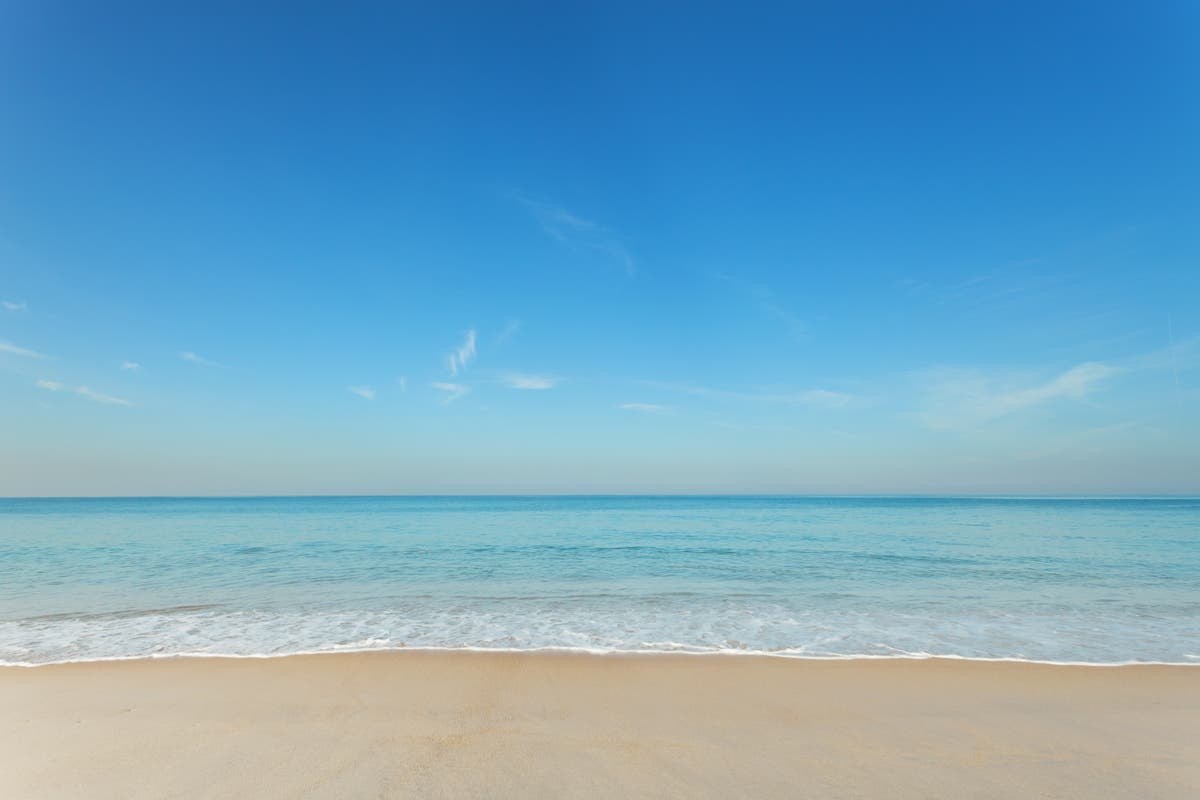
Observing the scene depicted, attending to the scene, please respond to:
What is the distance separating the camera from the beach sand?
4.47 metres

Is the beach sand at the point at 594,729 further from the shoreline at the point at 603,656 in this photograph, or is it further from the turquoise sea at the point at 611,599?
the turquoise sea at the point at 611,599

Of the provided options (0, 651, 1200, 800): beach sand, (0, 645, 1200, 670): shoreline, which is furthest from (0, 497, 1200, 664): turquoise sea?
(0, 651, 1200, 800): beach sand

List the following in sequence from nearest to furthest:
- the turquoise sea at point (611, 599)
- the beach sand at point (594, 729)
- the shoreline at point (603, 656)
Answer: the beach sand at point (594, 729)
the shoreline at point (603, 656)
the turquoise sea at point (611, 599)

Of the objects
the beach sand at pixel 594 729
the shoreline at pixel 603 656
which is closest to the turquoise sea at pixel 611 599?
the shoreline at pixel 603 656

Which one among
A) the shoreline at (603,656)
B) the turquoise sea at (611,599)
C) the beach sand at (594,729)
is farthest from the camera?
the turquoise sea at (611,599)

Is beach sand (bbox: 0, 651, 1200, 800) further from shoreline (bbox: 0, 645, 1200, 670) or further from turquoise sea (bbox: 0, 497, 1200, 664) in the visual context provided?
turquoise sea (bbox: 0, 497, 1200, 664)

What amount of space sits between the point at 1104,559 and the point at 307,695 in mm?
22923

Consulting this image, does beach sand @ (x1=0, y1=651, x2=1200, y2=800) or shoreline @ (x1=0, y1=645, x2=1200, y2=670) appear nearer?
beach sand @ (x1=0, y1=651, x2=1200, y2=800)

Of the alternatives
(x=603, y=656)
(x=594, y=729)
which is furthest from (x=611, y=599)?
(x=594, y=729)

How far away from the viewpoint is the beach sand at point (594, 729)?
4469 millimetres

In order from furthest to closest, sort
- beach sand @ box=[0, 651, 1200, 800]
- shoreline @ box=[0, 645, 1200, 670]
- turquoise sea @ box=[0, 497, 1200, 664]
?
turquoise sea @ box=[0, 497, 1200, 664], shoreline @ box=[0, 645, 1200, 670], beach sand @ box=[0, 651, 1200, 800]

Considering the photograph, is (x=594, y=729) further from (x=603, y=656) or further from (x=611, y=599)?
(x=611, y=599)

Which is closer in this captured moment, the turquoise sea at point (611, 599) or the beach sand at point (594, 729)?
the beach sand at point (594, 729)

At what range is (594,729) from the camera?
547 centimetres
